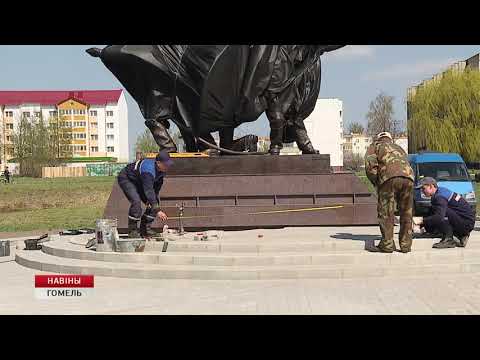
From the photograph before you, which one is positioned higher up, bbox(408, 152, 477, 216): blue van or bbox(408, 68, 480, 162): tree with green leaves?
bbox(408, 68, 480, 162): tree with green leaves

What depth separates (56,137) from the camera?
277ft

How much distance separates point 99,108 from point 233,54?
9331cm

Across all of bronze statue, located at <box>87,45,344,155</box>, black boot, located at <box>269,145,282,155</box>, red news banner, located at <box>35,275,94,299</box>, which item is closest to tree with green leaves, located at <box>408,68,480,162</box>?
bronze statue, located at <box>87,45,344,155</box>

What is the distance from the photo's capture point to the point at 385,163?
9.31m

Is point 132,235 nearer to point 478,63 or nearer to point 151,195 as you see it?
point 151,195

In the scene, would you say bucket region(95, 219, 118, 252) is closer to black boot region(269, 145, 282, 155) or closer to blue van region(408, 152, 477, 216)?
black boot region(269, 145, 282, 155)

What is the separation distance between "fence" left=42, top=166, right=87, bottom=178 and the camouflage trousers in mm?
71967

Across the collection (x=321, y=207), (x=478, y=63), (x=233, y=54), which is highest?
(x=478, y=63)

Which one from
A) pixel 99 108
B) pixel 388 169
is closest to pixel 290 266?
pixel 388 169

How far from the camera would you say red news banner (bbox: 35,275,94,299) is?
26.2 ft

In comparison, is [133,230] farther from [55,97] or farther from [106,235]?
[55,97]

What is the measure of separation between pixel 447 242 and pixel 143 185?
15.7ft

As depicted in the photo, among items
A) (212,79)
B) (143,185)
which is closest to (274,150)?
(212,79)

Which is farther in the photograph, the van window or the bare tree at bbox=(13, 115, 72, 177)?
the bare tree at bbox=(13, 115, 72, 177)
